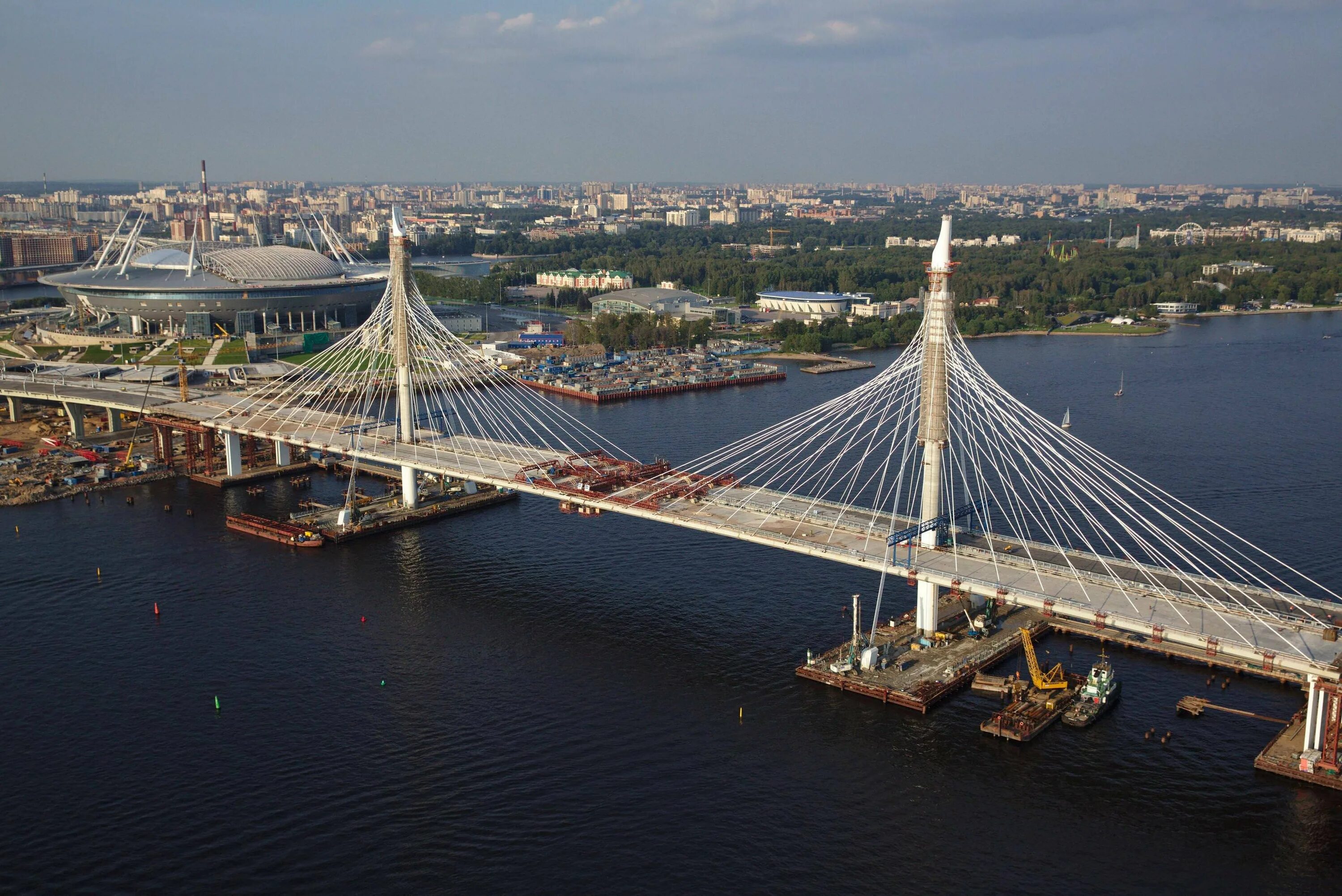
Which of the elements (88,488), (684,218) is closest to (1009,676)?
(88,488)

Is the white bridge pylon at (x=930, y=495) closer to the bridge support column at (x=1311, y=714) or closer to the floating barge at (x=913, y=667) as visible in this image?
the bridge support column at (x=1311, y=714)

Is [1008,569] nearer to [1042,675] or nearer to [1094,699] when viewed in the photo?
[1042,675]

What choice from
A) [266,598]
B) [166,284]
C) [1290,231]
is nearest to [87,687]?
[266,598]

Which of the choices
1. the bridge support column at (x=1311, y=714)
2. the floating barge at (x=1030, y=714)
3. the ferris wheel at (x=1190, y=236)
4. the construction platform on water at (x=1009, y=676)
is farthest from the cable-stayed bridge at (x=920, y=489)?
the ferris wheel at (x=1190, y=236)

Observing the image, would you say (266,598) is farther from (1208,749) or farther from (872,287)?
(872,287)

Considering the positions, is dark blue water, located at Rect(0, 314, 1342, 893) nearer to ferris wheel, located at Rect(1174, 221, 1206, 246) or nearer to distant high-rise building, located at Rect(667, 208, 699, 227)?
ferris wheel, located at Rect(1174, 221, 1206, 246)

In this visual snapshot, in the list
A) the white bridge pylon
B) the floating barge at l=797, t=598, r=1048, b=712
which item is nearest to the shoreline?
the white bridge pylon
